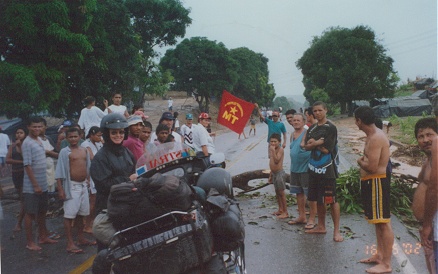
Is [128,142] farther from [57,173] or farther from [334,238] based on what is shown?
[334,238]

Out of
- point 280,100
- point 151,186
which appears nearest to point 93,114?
point 151,186

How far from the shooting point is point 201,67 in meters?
30.5

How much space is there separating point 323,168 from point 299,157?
81 cm

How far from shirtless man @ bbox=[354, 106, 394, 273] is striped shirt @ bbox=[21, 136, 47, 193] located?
161 inches

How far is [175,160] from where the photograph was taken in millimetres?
3307

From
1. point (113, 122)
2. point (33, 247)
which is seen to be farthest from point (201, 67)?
point (113, 122)

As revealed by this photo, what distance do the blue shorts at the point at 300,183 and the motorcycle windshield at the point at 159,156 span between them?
317 centimetres

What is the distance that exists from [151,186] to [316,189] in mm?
3661

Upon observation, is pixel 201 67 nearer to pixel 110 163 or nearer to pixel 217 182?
pixel 110 163

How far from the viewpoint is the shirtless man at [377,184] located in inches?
165

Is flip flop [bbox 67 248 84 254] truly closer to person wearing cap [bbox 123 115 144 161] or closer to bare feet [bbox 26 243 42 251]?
bare feet [bbox 26 243 42 251]

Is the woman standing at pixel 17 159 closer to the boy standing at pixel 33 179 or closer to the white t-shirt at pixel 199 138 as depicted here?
the boy standing at pixel 33 179

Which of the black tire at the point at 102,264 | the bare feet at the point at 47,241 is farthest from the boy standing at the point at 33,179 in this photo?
the black tire at the point at 102,264

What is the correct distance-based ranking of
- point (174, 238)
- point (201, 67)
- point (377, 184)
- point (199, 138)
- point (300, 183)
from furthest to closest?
point (201, 67) → point (199, 138) → point (300, 183) → point (377, 184) → point (174, 238)
